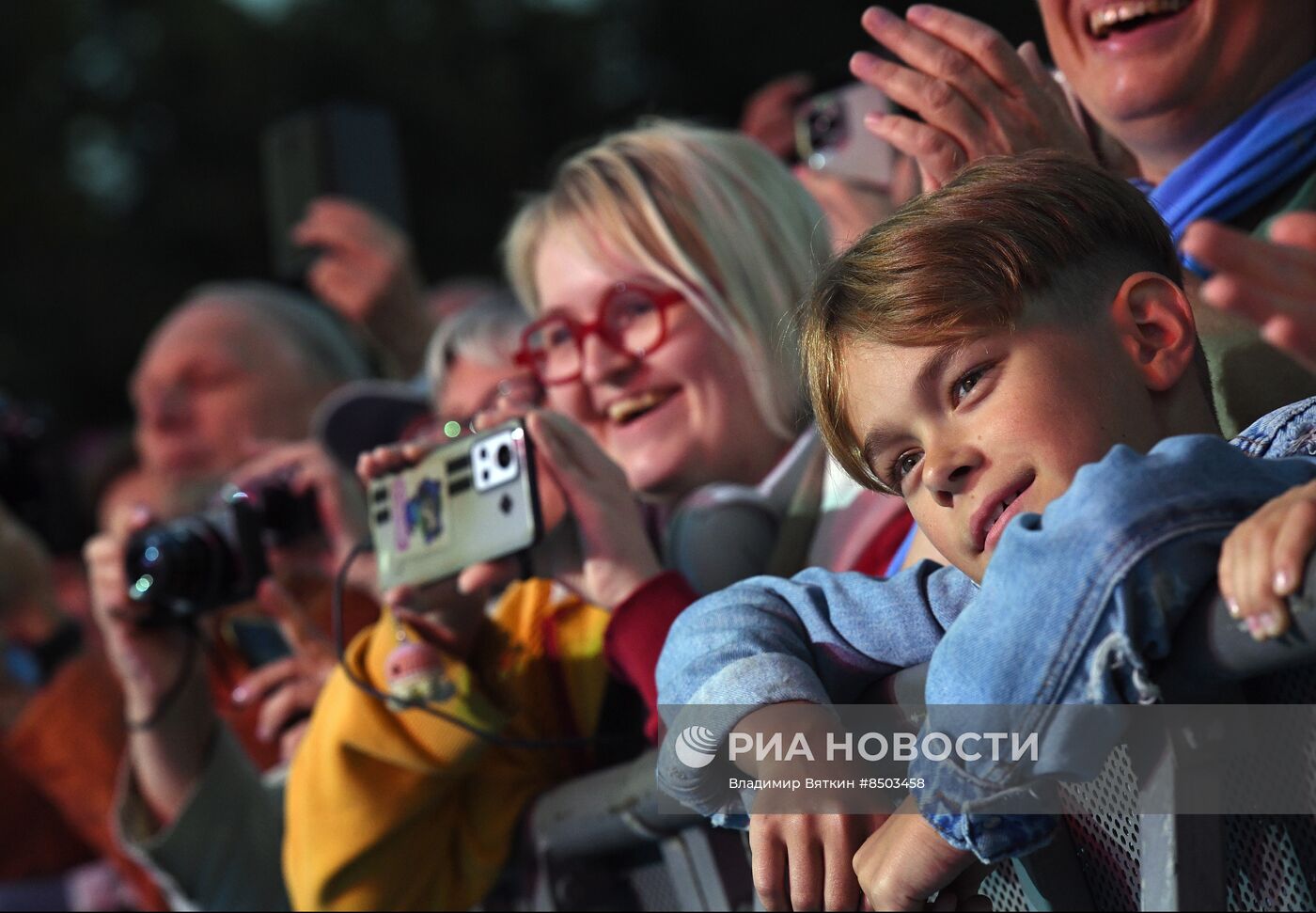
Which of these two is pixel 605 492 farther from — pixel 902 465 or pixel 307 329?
pixel 307 329

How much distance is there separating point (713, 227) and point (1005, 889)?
48.5 inches

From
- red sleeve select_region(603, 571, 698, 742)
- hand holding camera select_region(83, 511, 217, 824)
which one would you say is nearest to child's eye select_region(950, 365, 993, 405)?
red sleeve select_region(603, 571, 698, 742)

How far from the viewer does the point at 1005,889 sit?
132 centimetres

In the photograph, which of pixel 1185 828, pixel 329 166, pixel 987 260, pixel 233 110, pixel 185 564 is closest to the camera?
pixel 1185 828

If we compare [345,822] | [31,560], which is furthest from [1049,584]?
[31,560]

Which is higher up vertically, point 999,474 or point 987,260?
point 987,260

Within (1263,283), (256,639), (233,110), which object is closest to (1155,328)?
(1263,283)

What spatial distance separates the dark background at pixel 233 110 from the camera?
9016mm

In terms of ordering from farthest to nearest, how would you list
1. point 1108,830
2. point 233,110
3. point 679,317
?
1. point 233,110
2. point 679,317
3. point 1108,830

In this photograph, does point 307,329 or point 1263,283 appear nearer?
point 1263,283

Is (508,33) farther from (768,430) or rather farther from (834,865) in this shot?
(834,865)

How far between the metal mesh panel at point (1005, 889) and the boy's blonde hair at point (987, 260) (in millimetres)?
327

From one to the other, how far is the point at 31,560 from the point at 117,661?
1267mm

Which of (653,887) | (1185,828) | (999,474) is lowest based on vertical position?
(653,887)
